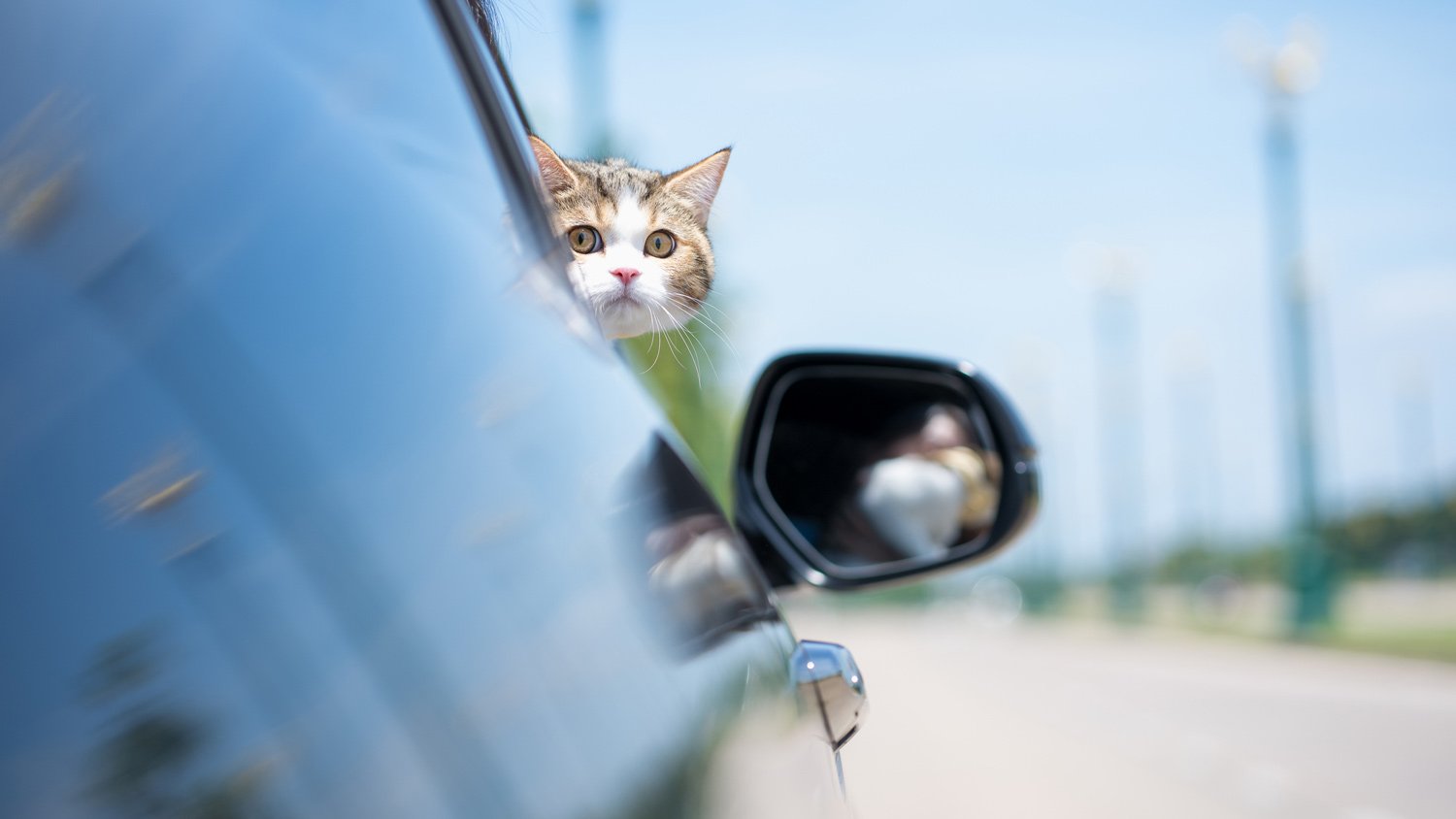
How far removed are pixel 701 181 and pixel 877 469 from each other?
558mm

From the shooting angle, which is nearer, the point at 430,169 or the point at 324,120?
the point at 324,120

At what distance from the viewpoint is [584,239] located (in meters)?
1.69

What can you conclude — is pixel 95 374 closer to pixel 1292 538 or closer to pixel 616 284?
pixel 616 284

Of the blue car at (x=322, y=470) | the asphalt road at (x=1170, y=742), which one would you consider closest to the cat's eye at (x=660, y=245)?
the blue car at (x=322, y=470)

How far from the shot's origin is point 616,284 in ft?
5.41

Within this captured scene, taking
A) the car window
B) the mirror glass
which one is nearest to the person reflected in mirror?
the mirror glass

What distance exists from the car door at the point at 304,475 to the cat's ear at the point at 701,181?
1.46 ft

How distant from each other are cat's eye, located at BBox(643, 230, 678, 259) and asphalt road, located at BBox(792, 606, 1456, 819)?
216 centimetres

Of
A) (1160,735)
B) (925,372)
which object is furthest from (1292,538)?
(925,372)

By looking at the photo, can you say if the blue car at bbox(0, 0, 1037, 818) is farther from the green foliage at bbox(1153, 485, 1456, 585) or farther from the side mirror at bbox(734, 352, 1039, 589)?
the green foliage at bbox(1153, 485, 1456, 585)

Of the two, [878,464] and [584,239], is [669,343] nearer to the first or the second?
[584,239]

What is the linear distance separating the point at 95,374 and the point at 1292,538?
29639mm

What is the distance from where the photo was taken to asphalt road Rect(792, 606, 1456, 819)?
36.8 feet

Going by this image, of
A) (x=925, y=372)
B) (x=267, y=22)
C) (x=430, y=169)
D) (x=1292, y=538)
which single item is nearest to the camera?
(x=267, y=22)
